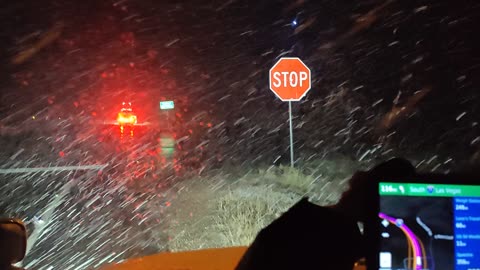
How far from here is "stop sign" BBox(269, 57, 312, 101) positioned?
492 inches

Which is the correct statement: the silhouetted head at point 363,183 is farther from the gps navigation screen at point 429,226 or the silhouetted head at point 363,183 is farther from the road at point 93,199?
the road at point 93,199

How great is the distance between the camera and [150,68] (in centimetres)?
6375

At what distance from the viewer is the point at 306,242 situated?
2145 millimetres

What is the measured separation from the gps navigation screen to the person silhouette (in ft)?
0.99

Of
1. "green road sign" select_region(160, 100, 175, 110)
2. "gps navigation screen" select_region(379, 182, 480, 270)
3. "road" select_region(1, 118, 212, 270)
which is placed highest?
"green road sign" select_region(160, 100, 175, 110)

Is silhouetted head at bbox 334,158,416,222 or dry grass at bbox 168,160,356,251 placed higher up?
silhouetted head at bbox 334,158,416,222

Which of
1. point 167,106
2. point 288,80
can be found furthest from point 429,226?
point 167,106

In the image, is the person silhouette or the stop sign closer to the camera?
the person silhouette

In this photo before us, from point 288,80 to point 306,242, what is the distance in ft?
34.5

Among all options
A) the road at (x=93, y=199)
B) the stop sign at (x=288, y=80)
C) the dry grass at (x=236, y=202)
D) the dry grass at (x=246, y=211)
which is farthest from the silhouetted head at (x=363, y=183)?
the stop sign at (x=288, y=80)

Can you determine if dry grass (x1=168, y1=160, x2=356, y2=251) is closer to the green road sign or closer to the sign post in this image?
the sign post

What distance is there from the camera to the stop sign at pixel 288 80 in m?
12.5

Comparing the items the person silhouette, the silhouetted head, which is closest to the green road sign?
the silhouetted head

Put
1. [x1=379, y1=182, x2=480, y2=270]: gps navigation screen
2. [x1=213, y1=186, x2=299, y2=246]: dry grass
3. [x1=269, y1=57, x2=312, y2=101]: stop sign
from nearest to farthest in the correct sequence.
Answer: [x1=379, y1=182, x2=480, y2=270]: gps navigation screen → [x1=213, y1=186, x2=299, y2=246]: dry grass → [x1=269, y1=57, x2=312, y2=101]: stop sign
